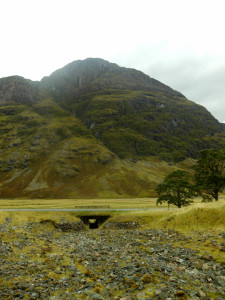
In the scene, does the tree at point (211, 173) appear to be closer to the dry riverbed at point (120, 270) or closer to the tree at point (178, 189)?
the tree at point (178, 189)

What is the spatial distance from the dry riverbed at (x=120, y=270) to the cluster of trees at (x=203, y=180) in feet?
72.4

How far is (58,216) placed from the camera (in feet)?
139

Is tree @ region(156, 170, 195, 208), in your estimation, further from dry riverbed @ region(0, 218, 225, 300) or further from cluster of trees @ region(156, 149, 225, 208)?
dry riverbed @ region(0, 218, 225, 300)

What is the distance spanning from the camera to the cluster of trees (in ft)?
136

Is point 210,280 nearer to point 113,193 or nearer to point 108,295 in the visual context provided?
point 108,295

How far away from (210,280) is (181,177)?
3833 cm

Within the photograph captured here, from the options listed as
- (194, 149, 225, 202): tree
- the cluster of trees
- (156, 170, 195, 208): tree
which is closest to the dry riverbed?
(194, 149, 225, 202): tree

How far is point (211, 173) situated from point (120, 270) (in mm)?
33428

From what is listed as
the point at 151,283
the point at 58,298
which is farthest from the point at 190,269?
the point at 58,298

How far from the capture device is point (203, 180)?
4322 cm

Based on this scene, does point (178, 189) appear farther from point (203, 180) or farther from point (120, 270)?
point (120, 270)

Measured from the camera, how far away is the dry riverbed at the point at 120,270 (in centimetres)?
1167

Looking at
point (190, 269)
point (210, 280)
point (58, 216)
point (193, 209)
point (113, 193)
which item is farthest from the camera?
point (113, 193)

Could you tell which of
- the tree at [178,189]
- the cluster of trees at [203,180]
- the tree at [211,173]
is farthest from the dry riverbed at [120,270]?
the tree at [178,189]
